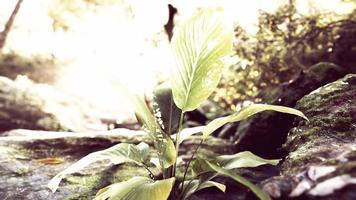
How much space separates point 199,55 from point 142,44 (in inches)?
190

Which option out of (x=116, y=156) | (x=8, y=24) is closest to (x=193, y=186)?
(x=116, y=156)

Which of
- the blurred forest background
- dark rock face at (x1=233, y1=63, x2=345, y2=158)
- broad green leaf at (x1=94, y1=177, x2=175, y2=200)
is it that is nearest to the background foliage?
the blurred forest background

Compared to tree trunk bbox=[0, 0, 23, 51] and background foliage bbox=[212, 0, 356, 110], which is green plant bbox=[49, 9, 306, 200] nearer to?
background foliage bbox=[212, 0, 356, 110]

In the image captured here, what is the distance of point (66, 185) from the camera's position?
2.32 meters

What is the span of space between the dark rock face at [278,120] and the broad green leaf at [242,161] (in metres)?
1.18

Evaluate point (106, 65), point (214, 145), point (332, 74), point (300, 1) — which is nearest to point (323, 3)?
point (300, 1)

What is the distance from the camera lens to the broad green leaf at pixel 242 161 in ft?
5.66

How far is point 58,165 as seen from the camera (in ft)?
8.77

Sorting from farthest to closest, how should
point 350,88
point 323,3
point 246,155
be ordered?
point 323,3 → point 350,88 → point 246,155

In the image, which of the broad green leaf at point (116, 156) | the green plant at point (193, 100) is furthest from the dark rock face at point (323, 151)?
the broad green leaf at point (116, 156)

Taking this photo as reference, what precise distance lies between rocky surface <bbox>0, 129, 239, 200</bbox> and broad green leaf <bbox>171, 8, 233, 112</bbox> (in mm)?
842

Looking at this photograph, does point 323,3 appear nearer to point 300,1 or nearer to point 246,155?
point 300,1

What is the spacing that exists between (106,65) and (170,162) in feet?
19.6

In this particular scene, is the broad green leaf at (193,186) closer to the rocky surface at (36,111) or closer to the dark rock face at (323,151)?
the dark rock face at (323,151)
